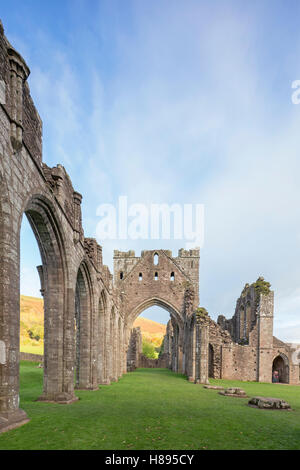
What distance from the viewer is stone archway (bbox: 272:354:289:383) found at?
2407cm

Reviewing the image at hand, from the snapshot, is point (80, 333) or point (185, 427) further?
point (80, 333)

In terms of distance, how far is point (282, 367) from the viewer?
25.3m

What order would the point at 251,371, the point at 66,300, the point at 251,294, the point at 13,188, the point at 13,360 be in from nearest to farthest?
the point at 13,360
the point at 13,188
the point at 66,300
the point at 251,371
the point at 251,294

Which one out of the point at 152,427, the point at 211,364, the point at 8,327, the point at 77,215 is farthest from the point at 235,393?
the point at 211,364

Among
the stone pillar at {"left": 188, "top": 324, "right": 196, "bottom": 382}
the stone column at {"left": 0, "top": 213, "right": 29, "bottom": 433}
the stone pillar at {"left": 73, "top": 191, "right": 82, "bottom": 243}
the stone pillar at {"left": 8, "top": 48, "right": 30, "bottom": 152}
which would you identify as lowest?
the stone pillar at {"left": 188, "top": 324, "right": 196, "bottom": 382}

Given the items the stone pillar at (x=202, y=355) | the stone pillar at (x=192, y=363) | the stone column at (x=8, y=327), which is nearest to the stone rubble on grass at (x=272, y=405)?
the stone column at (x=8, y=327)

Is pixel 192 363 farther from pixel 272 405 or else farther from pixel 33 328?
pixel 33 328

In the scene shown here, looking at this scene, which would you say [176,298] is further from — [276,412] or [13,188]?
[13,188]

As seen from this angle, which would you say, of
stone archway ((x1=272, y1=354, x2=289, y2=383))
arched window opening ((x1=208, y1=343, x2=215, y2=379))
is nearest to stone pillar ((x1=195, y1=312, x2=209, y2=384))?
arched window opening ((x1=208, y1=343, x2=215, y2=379))

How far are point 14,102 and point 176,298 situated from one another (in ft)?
86.2

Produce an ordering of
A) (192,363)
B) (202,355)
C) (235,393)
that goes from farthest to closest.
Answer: (192,363)
(202,355)
(235,393)

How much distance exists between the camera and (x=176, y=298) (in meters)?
30.8

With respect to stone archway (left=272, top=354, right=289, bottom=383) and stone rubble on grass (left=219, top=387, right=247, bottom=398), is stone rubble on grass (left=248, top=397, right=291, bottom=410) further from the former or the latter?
stone archway (left=272, top=354, right=289, bottom=383)
